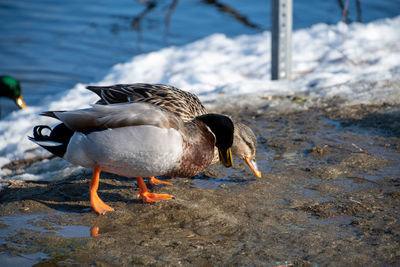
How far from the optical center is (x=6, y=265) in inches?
120

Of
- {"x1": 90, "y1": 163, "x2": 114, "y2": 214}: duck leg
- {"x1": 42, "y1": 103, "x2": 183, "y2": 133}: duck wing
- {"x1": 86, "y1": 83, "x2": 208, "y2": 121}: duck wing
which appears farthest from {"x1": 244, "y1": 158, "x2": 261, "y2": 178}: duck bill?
{"x1": 90, "y1": 163, "x2": 114, "y2": 214}: duck leg

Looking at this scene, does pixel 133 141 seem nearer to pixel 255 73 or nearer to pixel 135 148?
pixel 135 148

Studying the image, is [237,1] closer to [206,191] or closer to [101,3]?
[101,3]

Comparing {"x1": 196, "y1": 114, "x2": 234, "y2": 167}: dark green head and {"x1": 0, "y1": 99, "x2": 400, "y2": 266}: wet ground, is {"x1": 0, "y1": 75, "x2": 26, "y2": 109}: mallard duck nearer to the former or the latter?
{"x1": 0, "y1": 99, "x2": 400, "y2": 266}: wet ground

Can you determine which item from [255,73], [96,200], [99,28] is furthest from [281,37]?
[99,28]

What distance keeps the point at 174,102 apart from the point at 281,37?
265 centimetres

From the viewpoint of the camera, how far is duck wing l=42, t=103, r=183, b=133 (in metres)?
3.65

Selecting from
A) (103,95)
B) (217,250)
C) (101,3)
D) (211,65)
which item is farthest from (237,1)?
(217,250)

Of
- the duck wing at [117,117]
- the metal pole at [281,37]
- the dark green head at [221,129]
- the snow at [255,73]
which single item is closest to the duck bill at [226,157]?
the dark green head at [221,129]

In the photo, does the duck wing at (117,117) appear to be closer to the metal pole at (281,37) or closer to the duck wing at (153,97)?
the duck wing at (153,97)

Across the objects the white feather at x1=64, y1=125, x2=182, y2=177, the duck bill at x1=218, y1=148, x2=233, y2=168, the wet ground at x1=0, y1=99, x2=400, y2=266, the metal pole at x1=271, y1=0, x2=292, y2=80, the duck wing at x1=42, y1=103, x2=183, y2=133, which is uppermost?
the metal pole at x1=271, y1=0, x2=292, y2=80

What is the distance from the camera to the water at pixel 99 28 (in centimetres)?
1036

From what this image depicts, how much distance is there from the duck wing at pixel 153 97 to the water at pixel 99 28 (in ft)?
18.0

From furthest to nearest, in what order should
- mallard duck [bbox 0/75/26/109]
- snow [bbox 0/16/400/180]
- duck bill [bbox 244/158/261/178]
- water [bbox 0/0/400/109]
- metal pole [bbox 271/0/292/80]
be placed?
1. water [bbox 0/0/400/109]
2. mallard duck [bbox 0/75/26/109]
3. metal pole [bbox 271/0/292/80]
4. snow [bbox 0/16/400/180]
5. duck bill [bbox 244/158/261/178]
